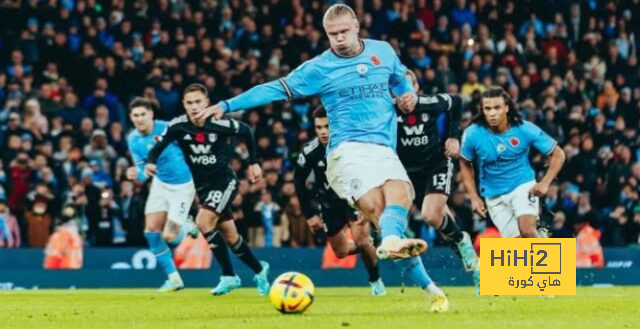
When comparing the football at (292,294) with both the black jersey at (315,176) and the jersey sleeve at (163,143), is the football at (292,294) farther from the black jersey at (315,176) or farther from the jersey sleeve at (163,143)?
the jersey sleeve at (163,143)

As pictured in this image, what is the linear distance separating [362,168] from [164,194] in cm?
715

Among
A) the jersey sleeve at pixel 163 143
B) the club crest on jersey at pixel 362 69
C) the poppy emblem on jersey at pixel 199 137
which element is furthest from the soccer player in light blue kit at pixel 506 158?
the club crest on jersey at pixel 362 69

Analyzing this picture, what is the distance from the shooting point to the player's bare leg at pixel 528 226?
15875 mm

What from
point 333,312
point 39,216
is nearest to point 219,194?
point 333,312

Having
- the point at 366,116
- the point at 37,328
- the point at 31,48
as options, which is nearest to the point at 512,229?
the point at 366,116

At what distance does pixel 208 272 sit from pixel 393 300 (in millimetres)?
7962

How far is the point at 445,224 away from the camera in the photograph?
16.4 meters

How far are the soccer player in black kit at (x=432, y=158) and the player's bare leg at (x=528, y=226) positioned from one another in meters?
0.79

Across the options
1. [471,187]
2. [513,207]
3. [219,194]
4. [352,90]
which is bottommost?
[513,207]

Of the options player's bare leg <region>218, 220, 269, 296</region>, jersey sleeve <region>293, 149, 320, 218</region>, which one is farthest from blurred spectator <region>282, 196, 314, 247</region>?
jersey sleeve <region>293, 149, 320, 218</region>

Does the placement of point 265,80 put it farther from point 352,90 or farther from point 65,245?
point 352,90

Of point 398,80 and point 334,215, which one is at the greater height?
point 398,80

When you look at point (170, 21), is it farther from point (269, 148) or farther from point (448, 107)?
point (448, 107)

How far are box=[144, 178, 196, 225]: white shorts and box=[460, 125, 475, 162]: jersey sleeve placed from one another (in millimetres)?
4089
